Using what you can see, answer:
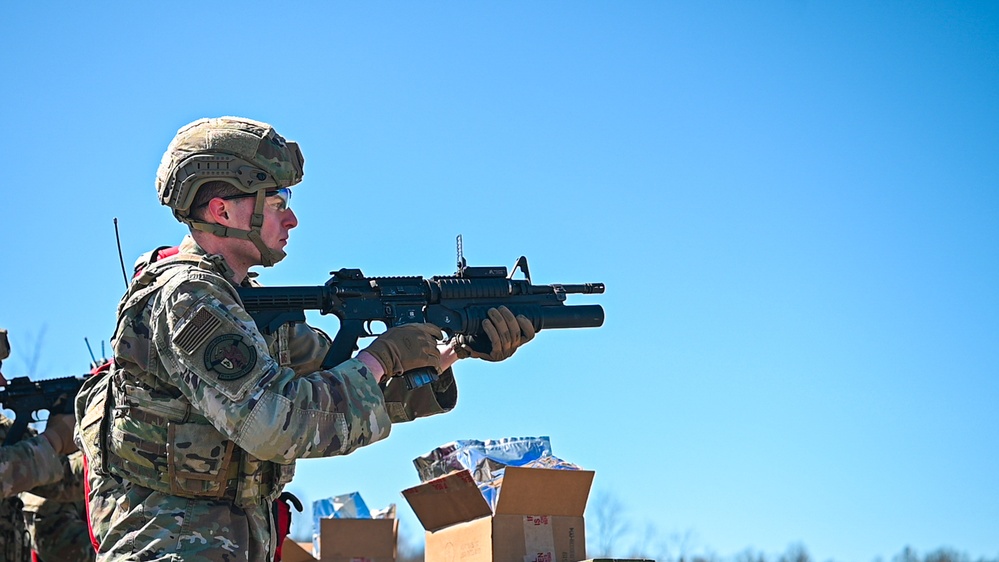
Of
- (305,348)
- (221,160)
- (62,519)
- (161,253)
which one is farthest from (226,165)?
(62,519)

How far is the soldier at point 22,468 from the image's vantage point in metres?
8.33

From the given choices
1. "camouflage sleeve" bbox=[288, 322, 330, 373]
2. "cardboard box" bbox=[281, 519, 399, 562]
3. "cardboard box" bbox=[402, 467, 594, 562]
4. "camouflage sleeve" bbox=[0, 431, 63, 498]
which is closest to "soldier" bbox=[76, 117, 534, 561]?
"camouflage sleeve" bbox=[288, 322, 330, 373]

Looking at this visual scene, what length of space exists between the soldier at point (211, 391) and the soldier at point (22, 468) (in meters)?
4.07

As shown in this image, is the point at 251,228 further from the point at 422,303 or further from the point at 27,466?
the point at 27,466

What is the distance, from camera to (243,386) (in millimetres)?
4074

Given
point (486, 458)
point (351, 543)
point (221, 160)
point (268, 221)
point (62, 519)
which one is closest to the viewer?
point (221, 160)

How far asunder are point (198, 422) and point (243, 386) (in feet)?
1.05

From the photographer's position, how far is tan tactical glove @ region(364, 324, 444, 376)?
184 inches

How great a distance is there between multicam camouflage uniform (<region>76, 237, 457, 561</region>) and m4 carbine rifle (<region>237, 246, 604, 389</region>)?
0.52 meters

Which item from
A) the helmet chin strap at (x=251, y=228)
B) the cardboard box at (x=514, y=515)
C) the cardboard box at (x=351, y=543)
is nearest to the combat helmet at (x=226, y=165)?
the helmet chin strap at (x=251, y=228)

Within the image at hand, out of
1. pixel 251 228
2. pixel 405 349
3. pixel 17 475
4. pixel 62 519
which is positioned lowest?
pixel 405 349

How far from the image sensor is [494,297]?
18.7 feet

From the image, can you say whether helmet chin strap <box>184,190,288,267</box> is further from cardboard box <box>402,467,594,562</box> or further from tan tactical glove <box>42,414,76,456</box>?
tan tactical glove <box>42,414,76,456</box>

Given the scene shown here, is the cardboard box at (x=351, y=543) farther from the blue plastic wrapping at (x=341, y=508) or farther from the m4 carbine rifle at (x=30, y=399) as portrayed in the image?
the m4 carbine rifle at (x=30, y=399)
